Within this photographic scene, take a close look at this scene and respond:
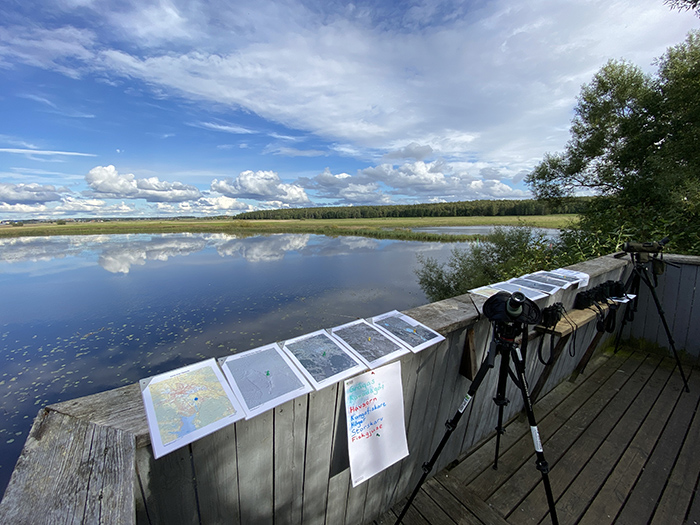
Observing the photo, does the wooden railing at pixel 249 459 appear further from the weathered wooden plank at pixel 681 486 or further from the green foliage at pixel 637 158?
the green foliage at pixel 637 158

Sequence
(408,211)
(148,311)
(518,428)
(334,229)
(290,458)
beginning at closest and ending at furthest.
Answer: (290,458) < (518,428) < (148,311) < (334,229) < (408,211)

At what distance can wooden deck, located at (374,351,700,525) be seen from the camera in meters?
1.66

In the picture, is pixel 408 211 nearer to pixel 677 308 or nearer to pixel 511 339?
pixel 677 308

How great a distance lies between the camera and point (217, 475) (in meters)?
0.98

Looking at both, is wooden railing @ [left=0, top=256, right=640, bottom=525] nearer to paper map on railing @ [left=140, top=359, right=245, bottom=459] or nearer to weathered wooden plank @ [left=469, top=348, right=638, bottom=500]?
paper map on railing @ [left=140, top=359, right=245, bottom=459]

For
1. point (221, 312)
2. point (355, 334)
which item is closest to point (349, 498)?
point (355, 334)

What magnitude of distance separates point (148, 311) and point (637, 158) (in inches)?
768

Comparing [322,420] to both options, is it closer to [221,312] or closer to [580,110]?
[221,312]

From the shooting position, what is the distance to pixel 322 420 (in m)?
1.20

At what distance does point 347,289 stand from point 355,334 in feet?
47.6

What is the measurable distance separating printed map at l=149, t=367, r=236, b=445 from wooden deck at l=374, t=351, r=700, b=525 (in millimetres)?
1402

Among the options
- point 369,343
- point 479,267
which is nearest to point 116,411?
point 369,343

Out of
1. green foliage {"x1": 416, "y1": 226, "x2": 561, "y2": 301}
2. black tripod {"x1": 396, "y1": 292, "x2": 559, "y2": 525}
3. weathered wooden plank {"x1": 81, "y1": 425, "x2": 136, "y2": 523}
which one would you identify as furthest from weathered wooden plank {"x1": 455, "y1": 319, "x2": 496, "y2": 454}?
green foliage {"x1": 416, "y1": 226, "x2": 561, "y2": 301}

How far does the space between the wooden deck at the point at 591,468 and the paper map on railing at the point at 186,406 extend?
54.8 inches
